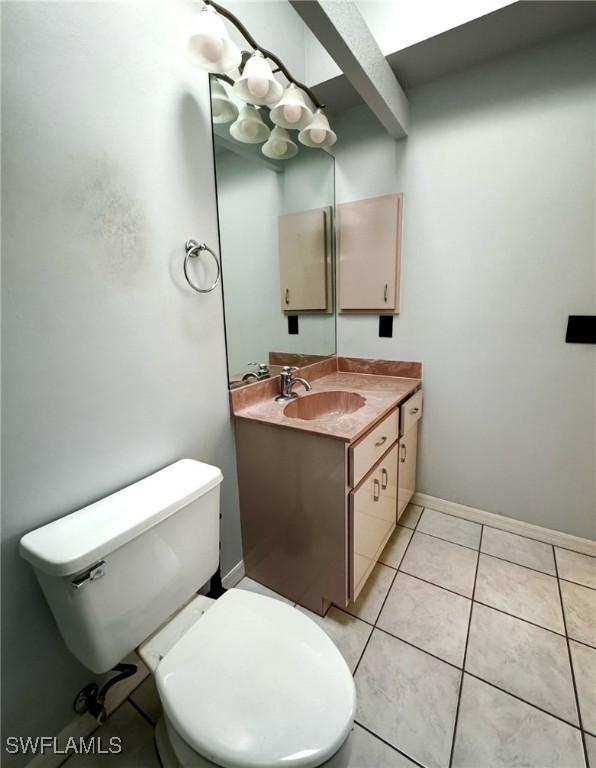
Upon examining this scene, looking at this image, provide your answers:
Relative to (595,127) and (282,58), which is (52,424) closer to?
(282,58)

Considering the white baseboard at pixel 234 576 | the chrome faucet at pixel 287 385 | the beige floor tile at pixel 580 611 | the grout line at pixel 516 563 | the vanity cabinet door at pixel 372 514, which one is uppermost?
the chrome faucet at pixel 287 385

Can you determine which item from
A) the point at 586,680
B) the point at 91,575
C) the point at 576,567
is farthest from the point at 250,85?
the point at 576,567

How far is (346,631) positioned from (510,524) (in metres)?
1.11

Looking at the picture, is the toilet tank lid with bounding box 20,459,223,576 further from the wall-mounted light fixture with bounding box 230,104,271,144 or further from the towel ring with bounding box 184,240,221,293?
the wall-mounted light fixture with bounding box 230,104,271,144

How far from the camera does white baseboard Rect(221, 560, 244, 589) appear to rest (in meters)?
1.47

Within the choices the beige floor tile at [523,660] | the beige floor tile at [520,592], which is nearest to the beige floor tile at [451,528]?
the beige floor tile at [520,592]

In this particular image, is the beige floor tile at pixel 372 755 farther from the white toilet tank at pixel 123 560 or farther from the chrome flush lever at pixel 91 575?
the chrome flush lever at pixel 91 575

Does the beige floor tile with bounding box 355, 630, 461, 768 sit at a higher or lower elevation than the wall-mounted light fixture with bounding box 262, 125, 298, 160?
lower

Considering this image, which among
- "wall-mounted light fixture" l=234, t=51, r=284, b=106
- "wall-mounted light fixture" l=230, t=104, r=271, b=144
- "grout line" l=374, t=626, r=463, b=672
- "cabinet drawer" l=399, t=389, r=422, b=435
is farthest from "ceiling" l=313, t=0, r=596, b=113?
"grout line" l=374, t=626, r=463, b=672

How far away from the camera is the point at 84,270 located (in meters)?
0.87

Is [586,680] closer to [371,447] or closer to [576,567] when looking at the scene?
[576,567]

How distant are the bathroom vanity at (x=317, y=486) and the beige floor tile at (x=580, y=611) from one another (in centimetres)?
74

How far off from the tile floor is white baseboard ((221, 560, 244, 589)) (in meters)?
0.03

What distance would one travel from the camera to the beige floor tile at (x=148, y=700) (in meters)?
1.05
